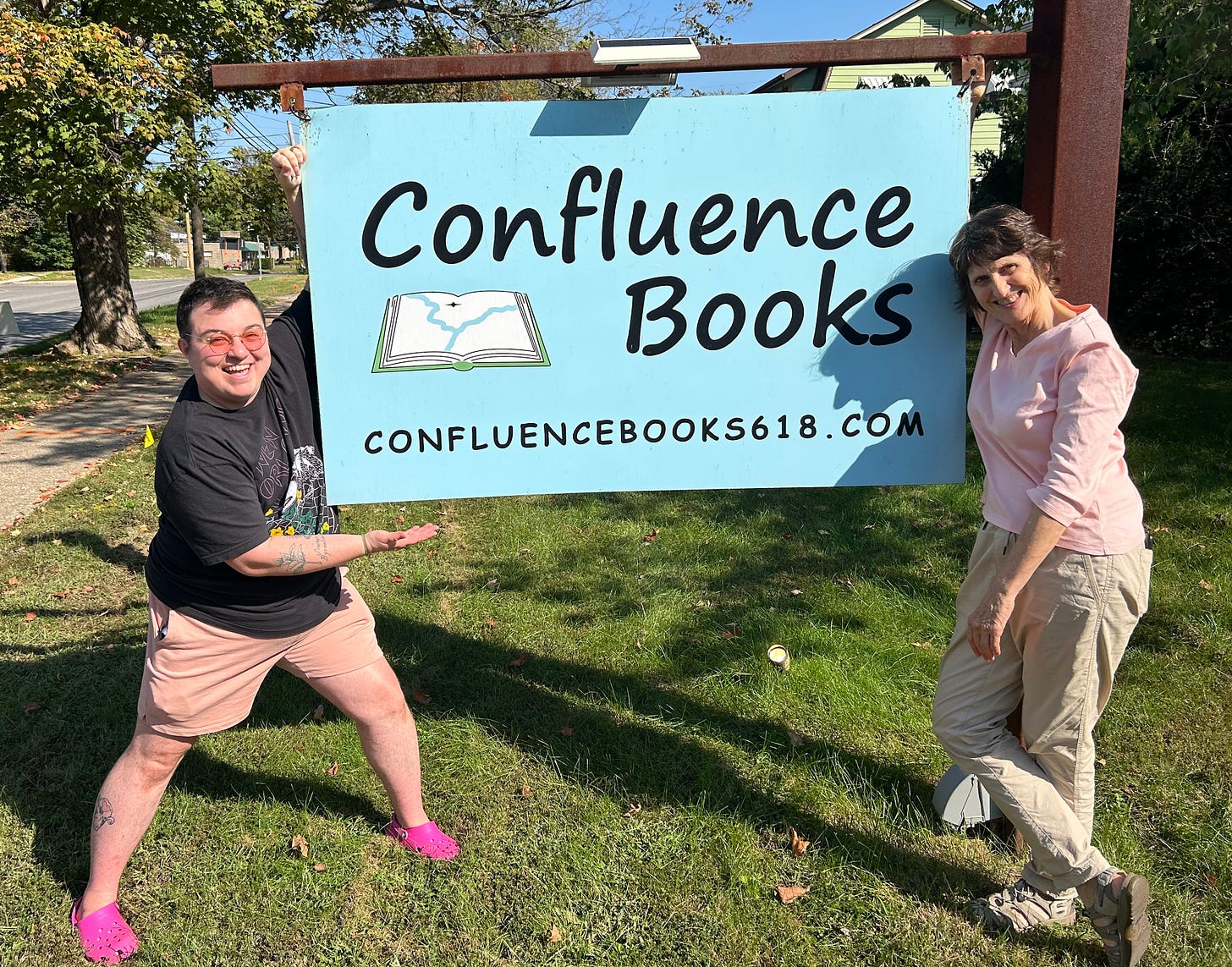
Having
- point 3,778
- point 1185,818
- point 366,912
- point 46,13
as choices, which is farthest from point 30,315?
point 1185,818

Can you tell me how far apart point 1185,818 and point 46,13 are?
42.2 ft

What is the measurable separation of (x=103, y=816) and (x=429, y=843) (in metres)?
0.94

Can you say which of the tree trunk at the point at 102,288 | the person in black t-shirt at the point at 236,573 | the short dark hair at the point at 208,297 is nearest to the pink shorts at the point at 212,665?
the person in black t-shirt at the point at 236,573

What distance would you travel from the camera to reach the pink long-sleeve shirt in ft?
6.51

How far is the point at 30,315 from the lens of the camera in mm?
22047

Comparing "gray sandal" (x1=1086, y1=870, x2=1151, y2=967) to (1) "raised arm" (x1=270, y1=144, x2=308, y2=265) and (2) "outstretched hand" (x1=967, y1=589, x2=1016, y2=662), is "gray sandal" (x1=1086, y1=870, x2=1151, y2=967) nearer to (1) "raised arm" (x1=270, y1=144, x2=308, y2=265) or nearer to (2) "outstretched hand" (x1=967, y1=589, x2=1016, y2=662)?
(2) "outstretched hand" (x1=967, y1=589, x2=1016, y2=662)

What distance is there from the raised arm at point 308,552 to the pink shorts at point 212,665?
24cm

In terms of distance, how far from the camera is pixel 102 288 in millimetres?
13922

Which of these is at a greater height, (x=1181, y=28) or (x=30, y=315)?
(x=1181, y=28)

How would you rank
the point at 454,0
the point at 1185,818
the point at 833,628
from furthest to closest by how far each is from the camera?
the point at 454,0
the point at 833,628
the point at 1185,818

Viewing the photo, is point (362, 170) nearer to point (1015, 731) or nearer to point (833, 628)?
point (1015, 731)

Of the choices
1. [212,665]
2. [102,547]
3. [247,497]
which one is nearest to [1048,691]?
[247,497]

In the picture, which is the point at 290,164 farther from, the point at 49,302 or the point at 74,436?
the point at 49,302

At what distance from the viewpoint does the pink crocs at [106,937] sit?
7.95 feet
